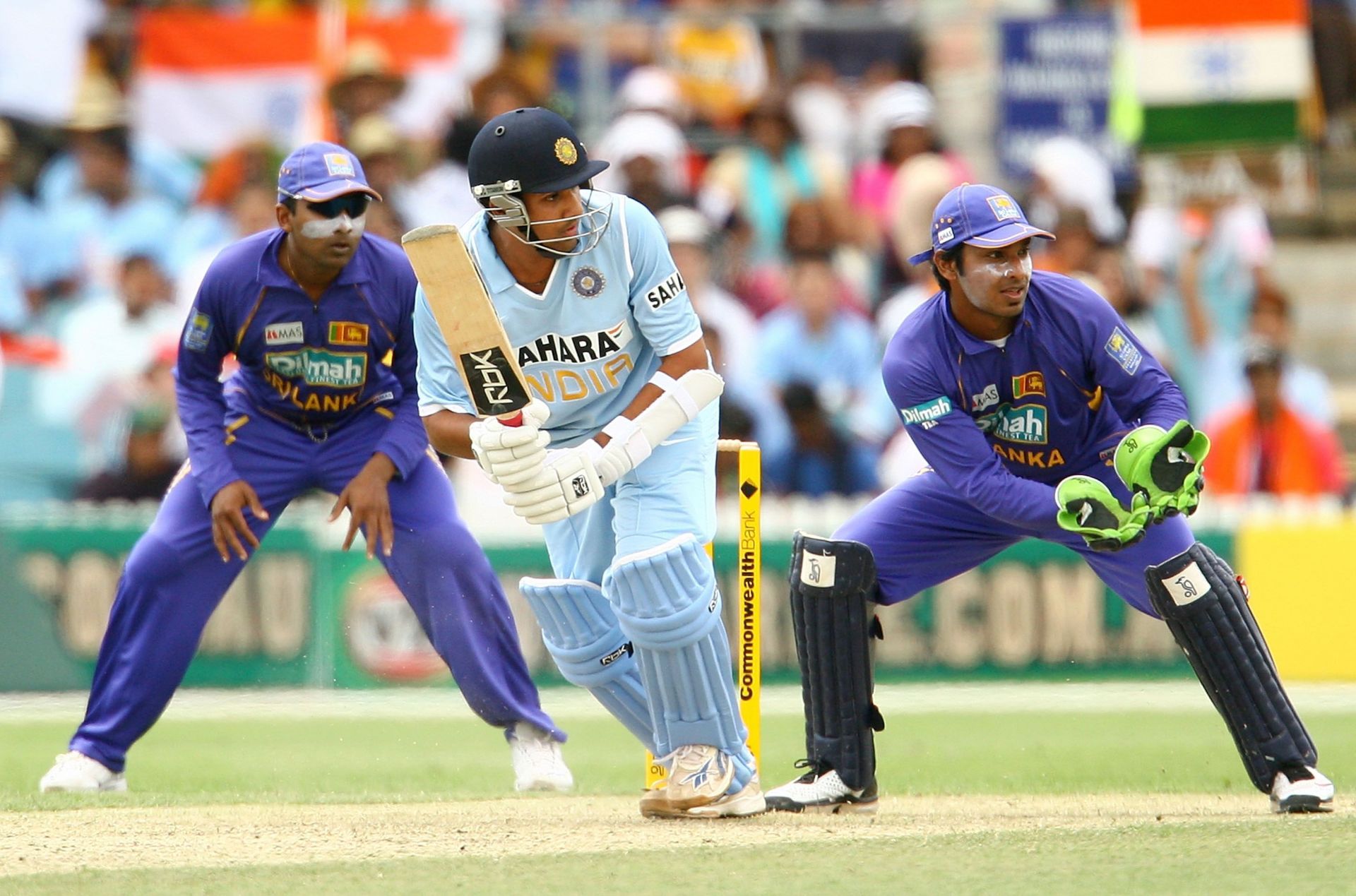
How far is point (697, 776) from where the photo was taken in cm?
577

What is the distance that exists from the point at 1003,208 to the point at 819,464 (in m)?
5.37

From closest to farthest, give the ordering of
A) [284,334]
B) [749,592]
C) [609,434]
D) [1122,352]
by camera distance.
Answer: [609,434] < [1122,352] < [749,592] < [284,334]

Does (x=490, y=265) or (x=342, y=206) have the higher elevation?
(x=342, y=206)

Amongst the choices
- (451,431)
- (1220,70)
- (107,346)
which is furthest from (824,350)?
(451,431)

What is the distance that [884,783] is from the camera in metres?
7.11

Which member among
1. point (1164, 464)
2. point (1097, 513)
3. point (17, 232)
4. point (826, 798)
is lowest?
A: point (826, 798)

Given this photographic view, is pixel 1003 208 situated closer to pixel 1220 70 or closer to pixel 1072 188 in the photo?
pixel 1072 188

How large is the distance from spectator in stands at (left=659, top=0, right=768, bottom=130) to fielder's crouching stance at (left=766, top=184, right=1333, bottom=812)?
7.57 meters

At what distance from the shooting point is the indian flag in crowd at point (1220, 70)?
480 inches

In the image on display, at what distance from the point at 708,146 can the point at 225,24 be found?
3.18 m

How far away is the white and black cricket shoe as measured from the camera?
608 cm

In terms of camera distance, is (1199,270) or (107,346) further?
(1199,270)

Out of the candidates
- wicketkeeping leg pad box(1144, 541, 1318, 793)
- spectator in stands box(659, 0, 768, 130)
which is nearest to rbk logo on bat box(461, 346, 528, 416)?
wicketkeeping leg pad box(1144, 541, 1318, 793)

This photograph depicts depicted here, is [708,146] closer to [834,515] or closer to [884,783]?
[834,515]
